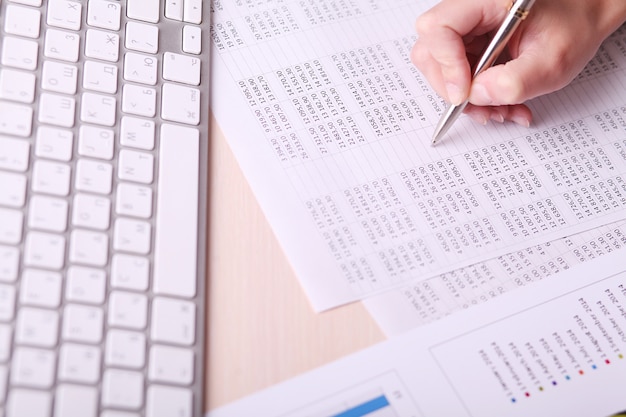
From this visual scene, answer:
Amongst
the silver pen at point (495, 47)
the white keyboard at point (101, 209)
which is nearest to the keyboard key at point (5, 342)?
the white keyboard at point (101, 209)

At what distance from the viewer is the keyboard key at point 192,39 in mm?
574

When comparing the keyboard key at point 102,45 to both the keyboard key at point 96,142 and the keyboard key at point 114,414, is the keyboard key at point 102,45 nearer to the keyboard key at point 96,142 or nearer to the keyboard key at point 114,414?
the keyboard key at point 96,142

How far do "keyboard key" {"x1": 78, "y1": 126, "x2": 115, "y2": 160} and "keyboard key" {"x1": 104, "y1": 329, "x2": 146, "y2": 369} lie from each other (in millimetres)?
137

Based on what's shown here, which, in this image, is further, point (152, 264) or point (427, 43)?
point (427, 43)

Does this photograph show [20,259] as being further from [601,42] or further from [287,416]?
[601,42]

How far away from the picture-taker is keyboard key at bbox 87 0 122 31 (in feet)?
1.79

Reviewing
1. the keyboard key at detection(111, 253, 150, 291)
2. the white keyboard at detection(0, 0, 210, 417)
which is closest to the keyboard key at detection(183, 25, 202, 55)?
the white keyboard at detection(0, 0, 210, 417)

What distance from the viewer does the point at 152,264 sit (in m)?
0.48

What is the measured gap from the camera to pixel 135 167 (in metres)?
0.50

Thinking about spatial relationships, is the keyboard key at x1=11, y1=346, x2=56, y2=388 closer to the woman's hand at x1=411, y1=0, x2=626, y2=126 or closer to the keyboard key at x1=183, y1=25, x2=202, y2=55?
the keyboard key at x1=183, y1=25, x2=202, y2=55

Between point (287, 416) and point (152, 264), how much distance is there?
0.15 meters

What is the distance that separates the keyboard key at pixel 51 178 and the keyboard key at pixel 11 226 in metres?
0.02

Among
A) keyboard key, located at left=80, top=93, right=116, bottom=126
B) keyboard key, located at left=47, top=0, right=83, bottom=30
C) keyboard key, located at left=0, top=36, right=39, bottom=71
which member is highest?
keyboard key, located at left=47, top=0, right=83, bottom=30

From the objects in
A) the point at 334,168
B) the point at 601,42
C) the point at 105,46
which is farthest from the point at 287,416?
the point at 601,42
